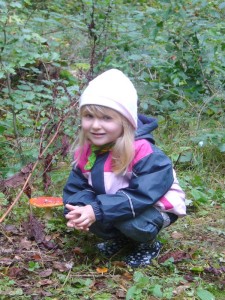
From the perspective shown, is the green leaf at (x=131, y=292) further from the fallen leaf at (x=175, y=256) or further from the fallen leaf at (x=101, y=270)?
the fallen leaf at (x=175, y=256)

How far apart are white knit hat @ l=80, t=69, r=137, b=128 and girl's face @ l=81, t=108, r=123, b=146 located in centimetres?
5

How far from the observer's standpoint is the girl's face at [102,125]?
3.24 meters

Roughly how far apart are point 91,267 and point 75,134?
159 cm

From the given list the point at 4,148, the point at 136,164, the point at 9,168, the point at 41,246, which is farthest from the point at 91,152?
the point at 4,148

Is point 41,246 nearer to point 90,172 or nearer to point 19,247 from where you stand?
point 19,247

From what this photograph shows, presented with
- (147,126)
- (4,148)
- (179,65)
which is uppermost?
(147,126)

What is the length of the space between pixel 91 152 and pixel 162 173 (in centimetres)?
49

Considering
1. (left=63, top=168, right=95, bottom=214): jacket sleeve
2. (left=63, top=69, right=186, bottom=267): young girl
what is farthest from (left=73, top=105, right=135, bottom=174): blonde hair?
(left=63, top=168, right=95, bottom=214): jacket sleeve

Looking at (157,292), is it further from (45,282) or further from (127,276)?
(45,282)

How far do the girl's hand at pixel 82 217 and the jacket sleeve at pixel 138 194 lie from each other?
1.4 inches

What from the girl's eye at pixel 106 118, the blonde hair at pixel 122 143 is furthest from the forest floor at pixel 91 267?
the girl's eye at pixel 106 118

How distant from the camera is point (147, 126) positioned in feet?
11.3

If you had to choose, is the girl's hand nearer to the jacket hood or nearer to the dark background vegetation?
the dark background vegetation

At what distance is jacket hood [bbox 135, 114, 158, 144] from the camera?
3.40 meters
